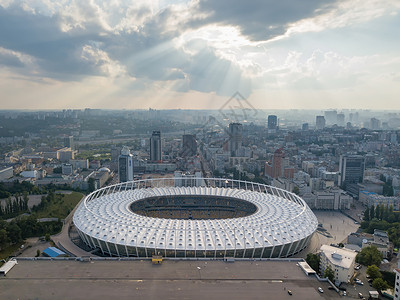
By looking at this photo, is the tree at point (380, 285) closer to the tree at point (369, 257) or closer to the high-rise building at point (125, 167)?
the tree at point (369, 257)

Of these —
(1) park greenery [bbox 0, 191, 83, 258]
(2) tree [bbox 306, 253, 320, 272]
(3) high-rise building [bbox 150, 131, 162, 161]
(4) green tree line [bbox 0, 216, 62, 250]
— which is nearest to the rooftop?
(2) tree [bbox 306, 253, 320, 272]

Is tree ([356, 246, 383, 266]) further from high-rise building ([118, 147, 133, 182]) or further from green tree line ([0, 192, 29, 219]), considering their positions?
high-rise building ([118, 147, 133, 182])

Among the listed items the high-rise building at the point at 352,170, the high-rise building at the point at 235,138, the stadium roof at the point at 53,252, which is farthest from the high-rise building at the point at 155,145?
the stadium roof at the point at 53,252

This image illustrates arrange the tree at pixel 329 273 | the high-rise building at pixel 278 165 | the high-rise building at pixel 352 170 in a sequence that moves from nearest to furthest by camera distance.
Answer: the tree at pixel 329 273, the high-rise building at pixel 352 170, the high-rise building at pixel 278 165

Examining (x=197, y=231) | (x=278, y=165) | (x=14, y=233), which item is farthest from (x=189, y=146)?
(x=197, y=231)

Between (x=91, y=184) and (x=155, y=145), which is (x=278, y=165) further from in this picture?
(x=91, y=184)

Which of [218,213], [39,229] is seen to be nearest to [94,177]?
[39,229]
